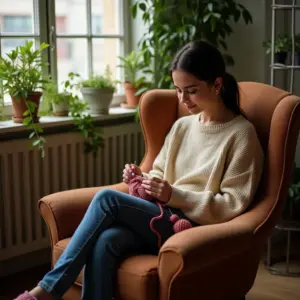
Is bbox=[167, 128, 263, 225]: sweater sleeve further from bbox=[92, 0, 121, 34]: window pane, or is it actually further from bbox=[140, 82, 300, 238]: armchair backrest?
bbox=[92, 0, 121, 34]: window pane

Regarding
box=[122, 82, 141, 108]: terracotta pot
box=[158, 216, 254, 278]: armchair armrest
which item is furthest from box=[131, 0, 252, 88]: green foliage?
box=[158, 216, 254, 278]: armchair armrest

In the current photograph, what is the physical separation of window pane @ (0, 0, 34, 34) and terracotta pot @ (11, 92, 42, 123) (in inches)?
14.6

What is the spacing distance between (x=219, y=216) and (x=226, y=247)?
235mm

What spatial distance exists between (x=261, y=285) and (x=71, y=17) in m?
1.67

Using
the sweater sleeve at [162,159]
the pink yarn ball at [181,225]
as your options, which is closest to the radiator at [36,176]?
the sweater sleeve at [162,159]

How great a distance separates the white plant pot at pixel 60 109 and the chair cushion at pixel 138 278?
1165 millimetres

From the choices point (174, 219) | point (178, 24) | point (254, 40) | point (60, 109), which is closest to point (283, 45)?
point (254, 40)

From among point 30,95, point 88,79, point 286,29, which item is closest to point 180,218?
point 30,95

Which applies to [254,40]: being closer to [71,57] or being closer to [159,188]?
[71,57]

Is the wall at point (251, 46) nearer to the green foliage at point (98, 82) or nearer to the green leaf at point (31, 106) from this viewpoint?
the green foliage at point (98, 82)

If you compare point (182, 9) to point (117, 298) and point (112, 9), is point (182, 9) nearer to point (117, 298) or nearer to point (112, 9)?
point (112, 9)

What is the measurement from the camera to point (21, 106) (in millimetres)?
2807

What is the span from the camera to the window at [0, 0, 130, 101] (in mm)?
2945

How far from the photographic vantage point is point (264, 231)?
2133mm
